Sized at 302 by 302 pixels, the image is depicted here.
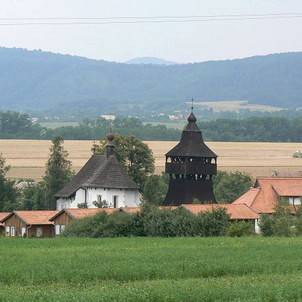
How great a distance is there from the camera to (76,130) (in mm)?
188750

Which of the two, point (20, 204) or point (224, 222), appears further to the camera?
point (20, 204)

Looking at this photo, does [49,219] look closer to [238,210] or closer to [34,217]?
[34,217]

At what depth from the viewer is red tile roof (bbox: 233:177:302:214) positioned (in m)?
77.2

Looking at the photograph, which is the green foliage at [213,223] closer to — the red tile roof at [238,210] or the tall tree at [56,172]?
the red tile roof at [238,210]

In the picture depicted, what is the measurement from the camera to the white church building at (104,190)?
8119 centimetres

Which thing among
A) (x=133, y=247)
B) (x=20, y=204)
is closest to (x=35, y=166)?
(x=20, y=204)

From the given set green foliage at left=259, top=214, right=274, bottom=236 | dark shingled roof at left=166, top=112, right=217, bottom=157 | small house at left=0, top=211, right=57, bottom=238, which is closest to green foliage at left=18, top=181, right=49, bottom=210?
dark shingled roof at left=166, top=112, right=217, bottom=157

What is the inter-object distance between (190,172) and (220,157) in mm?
51747

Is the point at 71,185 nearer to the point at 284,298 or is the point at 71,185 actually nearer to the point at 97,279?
the point at 97,279

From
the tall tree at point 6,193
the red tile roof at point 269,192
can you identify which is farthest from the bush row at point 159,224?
the tall tree at point 6,193

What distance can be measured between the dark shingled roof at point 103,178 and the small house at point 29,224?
7.32 m

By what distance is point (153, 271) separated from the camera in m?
33.2

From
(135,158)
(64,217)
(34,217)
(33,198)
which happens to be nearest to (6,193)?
(33,198)

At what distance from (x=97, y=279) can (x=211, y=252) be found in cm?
986
